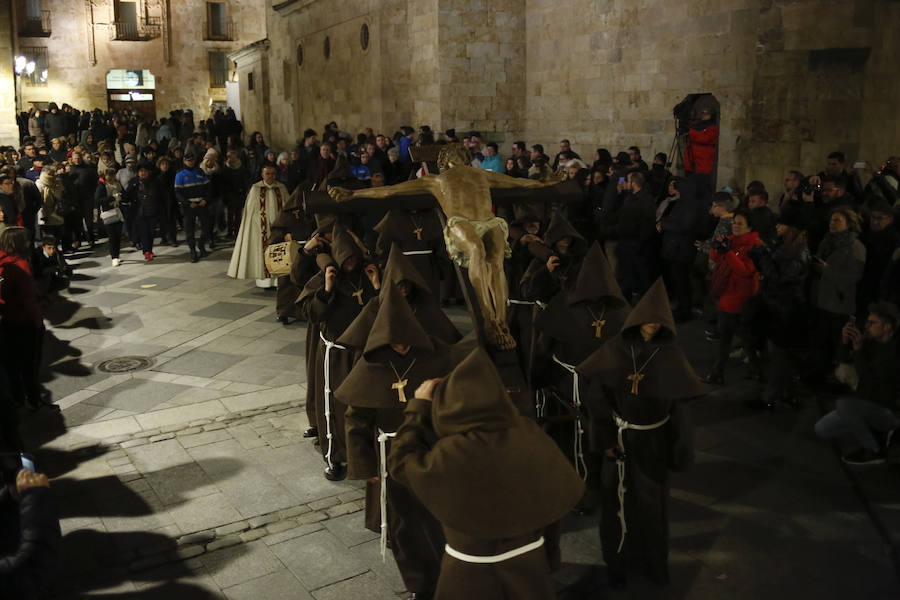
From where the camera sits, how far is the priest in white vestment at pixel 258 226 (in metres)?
13.4

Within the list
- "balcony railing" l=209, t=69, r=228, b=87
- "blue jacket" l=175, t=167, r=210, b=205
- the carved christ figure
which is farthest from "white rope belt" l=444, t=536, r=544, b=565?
"balcony railing" l=209, t=69, r=228, b=87

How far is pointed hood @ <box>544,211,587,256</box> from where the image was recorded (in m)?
6.80

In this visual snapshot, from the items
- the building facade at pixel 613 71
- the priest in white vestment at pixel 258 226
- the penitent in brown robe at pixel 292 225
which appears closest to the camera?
the penitent in brown robe at pixel 292 225

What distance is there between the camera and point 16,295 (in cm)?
812

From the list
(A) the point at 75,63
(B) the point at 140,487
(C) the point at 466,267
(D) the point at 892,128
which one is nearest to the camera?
(C) the point at 466,267

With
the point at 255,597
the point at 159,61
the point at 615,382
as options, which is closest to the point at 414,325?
the point at 615,382

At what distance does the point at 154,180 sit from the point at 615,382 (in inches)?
518

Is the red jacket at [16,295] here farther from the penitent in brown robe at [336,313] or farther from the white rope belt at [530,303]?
the white rope belt at [530,303]

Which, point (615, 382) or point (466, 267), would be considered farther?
point (615, 382)

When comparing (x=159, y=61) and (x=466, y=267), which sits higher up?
(x=159, y=61)

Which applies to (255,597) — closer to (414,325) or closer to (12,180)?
(414,325)

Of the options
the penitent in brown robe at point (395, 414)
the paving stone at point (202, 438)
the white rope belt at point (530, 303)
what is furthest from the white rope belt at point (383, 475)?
the paving stone at point (202, 438)

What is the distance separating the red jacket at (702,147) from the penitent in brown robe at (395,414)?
10.0 m

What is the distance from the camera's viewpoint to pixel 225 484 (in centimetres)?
684
